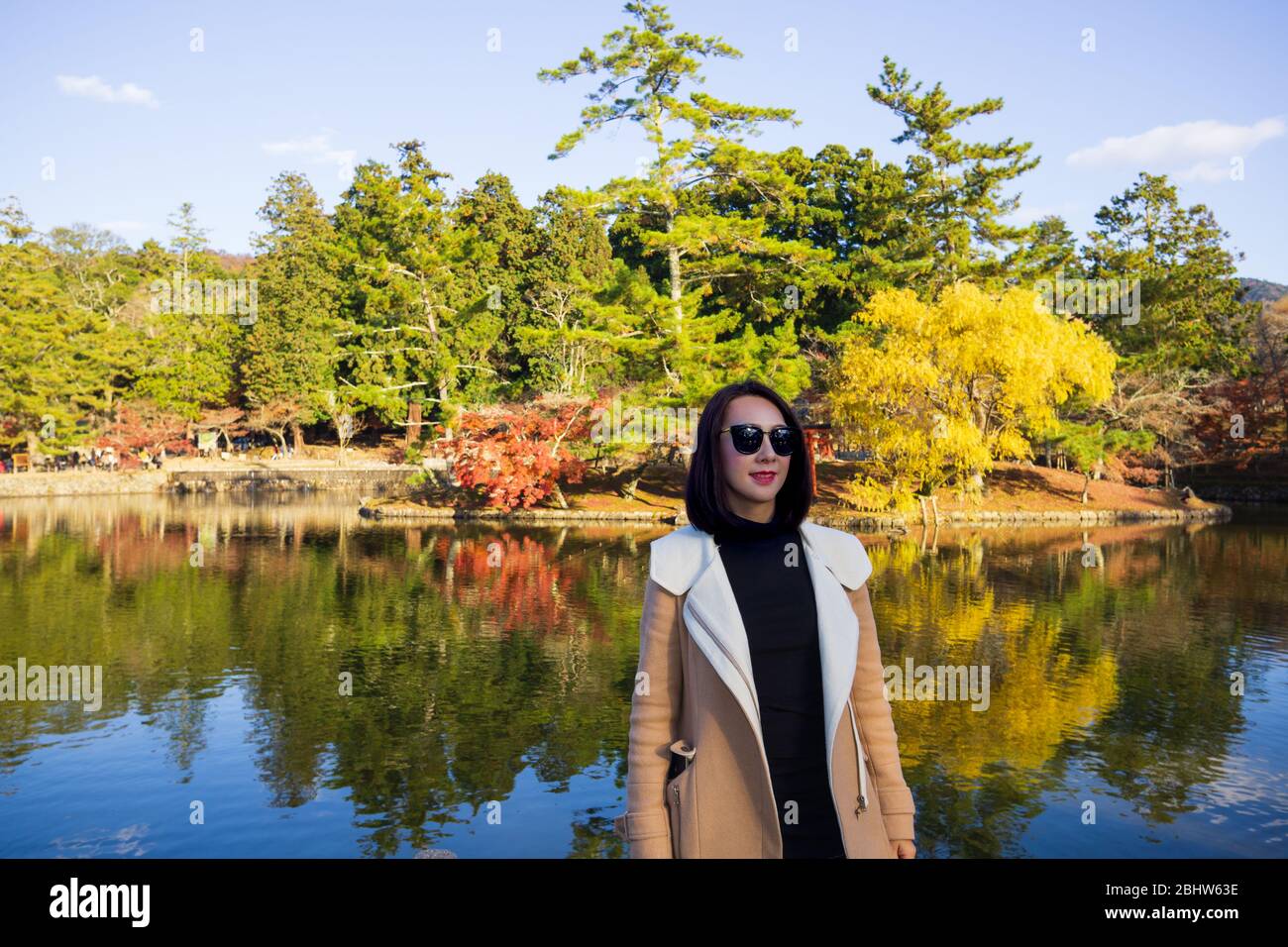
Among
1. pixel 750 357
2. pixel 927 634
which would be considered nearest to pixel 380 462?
pixel 750 357

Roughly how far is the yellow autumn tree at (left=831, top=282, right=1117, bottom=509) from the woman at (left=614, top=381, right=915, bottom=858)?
22.5m

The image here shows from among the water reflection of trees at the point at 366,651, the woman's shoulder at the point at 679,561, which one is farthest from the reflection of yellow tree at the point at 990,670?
the woman's shoulder at the point at 679,561

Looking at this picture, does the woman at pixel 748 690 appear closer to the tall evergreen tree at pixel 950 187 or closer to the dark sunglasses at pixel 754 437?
the dark sunglasses at pixel 754 437

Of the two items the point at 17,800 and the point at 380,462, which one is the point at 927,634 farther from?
the point at 380,462

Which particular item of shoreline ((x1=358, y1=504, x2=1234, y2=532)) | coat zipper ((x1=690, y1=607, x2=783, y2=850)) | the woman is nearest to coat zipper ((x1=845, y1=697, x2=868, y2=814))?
the woman

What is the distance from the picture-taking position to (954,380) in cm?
2469

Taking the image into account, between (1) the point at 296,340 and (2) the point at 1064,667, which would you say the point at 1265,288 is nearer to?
(1) the point at 296,340

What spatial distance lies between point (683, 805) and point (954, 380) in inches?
935

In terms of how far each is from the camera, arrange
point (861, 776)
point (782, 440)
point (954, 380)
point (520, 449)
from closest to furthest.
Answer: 1. point (861, 776)
2. point (782, 440)
3. point (954, 380)
4. point (520, 449)

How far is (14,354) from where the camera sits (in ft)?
116

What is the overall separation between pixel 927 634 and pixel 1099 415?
22217 mm

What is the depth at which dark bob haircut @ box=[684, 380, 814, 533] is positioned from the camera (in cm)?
243

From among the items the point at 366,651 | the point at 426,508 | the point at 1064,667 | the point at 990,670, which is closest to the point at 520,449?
the point at 426,508

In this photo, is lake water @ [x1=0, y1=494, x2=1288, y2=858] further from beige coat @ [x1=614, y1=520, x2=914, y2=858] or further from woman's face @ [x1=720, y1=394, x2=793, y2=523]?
woman's face @ [x1=720, y1=394, x2=793, y2=523]
